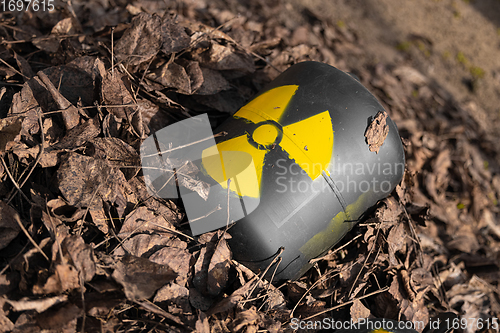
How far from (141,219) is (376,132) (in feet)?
4.30

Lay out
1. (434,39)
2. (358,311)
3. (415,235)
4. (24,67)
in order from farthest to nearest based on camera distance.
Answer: (434,39) → (415,235) → (24,67) → (358,311)

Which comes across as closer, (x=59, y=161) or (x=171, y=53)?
(x=59, y=161)

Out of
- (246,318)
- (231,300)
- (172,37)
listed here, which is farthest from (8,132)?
(246,318)

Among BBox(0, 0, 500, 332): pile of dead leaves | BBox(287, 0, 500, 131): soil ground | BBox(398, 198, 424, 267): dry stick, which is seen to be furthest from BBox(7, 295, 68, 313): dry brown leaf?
BBox(287, 0, 500, 131): soil ground

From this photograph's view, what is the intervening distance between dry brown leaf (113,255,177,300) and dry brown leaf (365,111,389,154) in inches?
46.8

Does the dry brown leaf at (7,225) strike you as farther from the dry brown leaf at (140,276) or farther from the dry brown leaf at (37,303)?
the dry brown leaf at (140,276)

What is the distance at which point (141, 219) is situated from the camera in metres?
1.80

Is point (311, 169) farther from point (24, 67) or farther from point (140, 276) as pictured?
point (24, 67)

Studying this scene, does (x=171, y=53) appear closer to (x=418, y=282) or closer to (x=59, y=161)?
(x=59, y=161)

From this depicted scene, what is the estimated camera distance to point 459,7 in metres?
4.61

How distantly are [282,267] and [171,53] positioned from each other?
1518 mm

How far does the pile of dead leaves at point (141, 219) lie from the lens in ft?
5.11

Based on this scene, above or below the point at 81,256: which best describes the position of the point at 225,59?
above

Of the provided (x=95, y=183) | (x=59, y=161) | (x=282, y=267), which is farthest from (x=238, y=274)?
(x=59, y=161)
